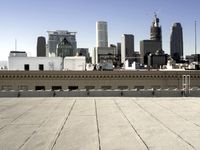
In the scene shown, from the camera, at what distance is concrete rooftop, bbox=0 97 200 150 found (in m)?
10.8

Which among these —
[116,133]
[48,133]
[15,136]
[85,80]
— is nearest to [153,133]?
[116,133]

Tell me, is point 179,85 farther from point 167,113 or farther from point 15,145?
point 15,145

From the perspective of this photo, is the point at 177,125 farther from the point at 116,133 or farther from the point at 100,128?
the point at 100,128

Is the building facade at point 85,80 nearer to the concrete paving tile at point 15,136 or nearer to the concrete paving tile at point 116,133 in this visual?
the concrete paving tile at point 116,133

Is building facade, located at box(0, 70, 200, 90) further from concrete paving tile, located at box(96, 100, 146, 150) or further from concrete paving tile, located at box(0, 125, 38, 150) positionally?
concrete paving tile, located at box(0, 125, 38, 150)

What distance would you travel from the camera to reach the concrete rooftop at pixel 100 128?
10805 millimetres

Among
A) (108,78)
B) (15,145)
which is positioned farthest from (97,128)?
(108,78)

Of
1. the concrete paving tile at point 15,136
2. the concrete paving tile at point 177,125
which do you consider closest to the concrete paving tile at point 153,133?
the concrete paving tile at point 177,125

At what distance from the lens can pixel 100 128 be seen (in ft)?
44.5

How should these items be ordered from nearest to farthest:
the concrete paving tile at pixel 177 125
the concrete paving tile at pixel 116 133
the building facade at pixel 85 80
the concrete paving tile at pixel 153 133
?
the concrete paving tile at pixel 153 133, the concrete paving tile at pixel 116 133, the concrete paving tile at pixel 177 125, the building facade at pixel 85 80

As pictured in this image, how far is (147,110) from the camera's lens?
18.9m

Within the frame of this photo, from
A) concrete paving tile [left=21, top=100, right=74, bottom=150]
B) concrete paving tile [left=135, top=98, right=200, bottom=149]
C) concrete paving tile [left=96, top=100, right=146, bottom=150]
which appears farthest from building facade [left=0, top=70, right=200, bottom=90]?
concrete paving tile [left=96, top=100, right=146, bottom=150]

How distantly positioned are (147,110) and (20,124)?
24.3ft

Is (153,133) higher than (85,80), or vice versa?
(153,133)
